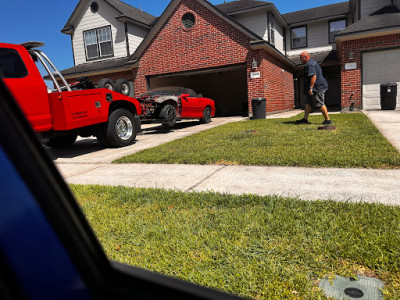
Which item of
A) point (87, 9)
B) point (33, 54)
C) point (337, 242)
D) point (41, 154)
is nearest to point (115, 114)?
point (33, 54)

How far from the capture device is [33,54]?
639 centimetres

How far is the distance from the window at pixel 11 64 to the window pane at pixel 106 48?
49.4 feet

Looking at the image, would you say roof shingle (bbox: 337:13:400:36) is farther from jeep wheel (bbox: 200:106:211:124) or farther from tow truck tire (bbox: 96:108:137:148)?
tow truck tire (bbox: 96:108:137:148)

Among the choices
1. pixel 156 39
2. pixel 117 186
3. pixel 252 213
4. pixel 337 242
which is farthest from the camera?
pixel 156 39

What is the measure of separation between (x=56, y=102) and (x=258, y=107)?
9353 mm

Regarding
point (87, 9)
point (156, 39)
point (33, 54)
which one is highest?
point (87, 9)

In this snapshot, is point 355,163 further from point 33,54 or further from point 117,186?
point 33,54

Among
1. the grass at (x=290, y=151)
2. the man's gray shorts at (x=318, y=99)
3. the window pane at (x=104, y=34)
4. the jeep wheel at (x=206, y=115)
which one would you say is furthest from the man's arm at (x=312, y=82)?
the window pane at (x=104, y=34)

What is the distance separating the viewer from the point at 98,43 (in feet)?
66.1

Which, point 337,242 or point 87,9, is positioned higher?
point 87,9

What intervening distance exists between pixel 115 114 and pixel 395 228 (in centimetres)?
676

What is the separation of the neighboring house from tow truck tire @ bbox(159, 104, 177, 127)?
5.87 meters

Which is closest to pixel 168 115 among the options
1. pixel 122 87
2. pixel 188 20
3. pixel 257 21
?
pixel 122 87

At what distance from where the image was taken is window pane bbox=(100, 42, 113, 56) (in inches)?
785
